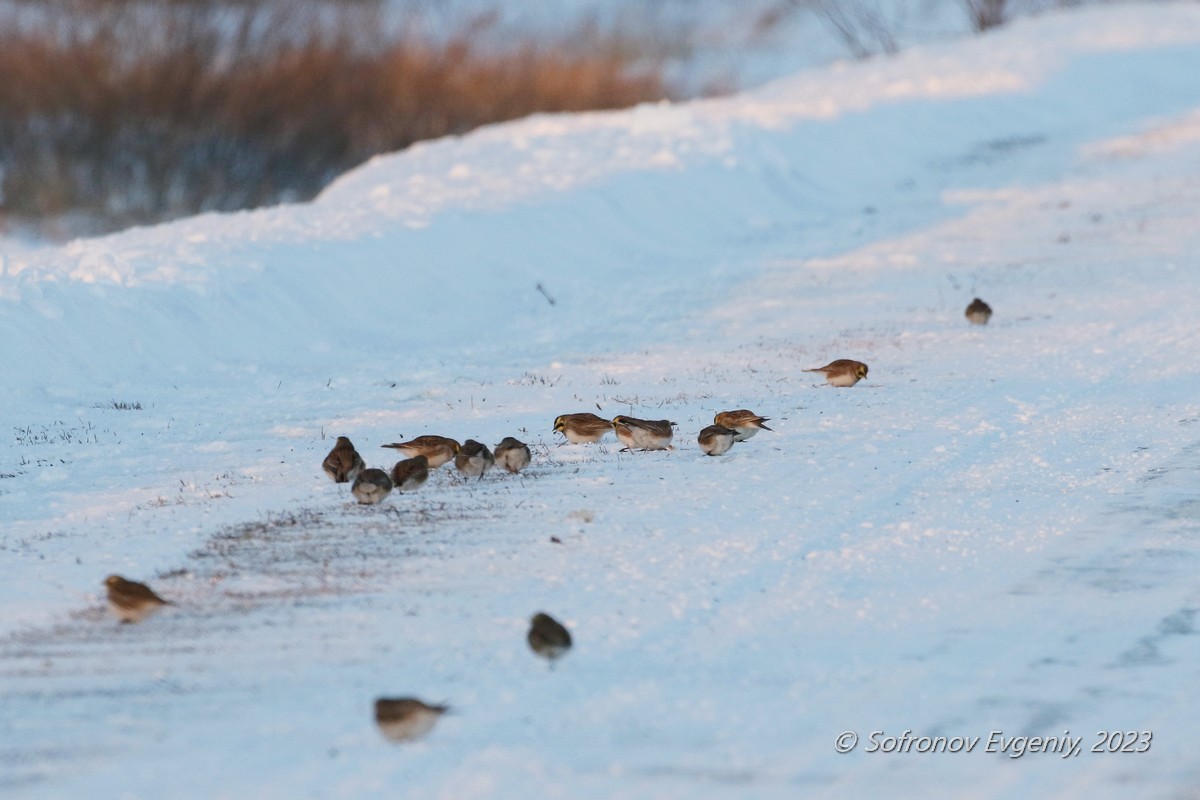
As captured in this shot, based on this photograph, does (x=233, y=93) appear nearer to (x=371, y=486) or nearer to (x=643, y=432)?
(x=643, y=432)

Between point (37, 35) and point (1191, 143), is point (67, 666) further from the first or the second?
point (37, 35)

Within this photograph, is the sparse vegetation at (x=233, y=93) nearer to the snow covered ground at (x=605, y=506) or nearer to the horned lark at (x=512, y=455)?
the snow covered ground at (x=605, y=506)

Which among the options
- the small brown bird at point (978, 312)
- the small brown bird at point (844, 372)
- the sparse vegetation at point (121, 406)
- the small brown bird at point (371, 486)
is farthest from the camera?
→ the small brown bird at point (978, 312)

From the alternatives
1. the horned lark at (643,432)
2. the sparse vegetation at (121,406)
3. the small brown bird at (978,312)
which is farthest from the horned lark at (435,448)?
the small brown bird at (978,312)

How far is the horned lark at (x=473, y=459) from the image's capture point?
716 centimetres

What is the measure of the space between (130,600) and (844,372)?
4.83m

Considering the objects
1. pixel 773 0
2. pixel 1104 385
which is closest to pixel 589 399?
pixel 1104 385

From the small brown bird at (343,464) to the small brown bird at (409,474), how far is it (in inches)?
7.4

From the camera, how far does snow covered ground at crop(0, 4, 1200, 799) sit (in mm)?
4426

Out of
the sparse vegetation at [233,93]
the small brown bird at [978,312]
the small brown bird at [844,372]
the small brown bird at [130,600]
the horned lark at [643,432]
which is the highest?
the sparse vegetation at [233,93]

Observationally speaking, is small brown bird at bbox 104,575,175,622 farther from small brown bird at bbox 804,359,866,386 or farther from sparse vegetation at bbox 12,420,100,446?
small brown bird at bbox 804,359,866,386

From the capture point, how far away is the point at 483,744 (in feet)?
14.3

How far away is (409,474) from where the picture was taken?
7.00 m

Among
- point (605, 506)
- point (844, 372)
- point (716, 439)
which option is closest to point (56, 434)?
point (605, 506)
